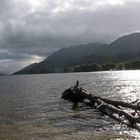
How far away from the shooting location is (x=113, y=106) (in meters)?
39.8

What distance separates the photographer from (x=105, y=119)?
111ft

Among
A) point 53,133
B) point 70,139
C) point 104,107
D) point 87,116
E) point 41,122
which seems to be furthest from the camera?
point 104,107

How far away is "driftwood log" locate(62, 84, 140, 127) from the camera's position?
30714 mm

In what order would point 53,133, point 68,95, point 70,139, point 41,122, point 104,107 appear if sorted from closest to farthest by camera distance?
point 70,139 < point 53,133 < point 41,122 < point 104,107 < point 68,95

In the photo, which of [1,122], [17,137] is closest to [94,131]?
[17,137]

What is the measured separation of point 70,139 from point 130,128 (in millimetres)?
7244

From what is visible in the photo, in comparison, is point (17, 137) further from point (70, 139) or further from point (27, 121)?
point (27, 121)

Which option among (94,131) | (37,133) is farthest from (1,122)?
(94,131)

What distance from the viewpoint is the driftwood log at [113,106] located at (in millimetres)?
30714

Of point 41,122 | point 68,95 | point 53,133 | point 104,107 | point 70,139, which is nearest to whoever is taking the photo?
point 70,139

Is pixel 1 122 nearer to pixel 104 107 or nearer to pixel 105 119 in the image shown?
pixel 105 119

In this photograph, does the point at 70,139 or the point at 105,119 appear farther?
the point at 105,119

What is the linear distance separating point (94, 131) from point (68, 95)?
111 ft

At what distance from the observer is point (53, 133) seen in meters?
26.4
